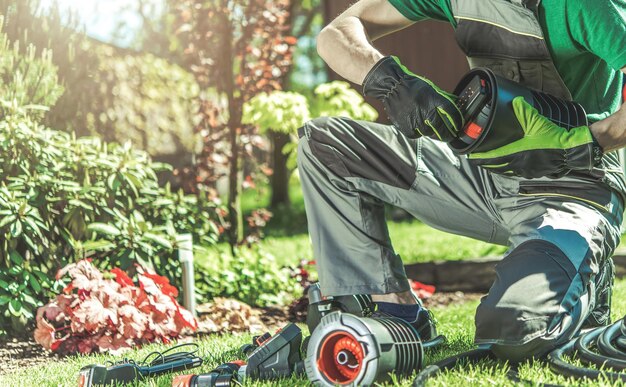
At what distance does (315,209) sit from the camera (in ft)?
9.66

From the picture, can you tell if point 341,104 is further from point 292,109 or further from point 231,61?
point 231,61

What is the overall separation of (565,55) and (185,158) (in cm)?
456

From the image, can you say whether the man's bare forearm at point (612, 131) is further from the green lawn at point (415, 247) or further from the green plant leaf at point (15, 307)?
the green lawn at point (415, 247)

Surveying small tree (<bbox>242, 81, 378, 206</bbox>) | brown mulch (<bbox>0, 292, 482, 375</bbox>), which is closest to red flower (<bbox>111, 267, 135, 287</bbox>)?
brown mulch (<bbox>0, 292, 482, 375</bbox>)

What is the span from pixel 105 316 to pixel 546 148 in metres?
1.99

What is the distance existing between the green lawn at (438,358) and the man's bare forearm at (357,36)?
105 cm

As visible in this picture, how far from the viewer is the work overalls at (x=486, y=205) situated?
2.48m

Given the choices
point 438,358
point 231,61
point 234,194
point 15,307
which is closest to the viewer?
point 438,358

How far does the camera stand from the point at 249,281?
485 centimetres

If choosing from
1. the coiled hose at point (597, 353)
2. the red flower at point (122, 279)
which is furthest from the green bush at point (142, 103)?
the coiled hose at point (597, 353)

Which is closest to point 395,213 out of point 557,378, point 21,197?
point 21,197

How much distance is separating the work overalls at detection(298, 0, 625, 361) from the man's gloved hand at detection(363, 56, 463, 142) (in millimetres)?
313

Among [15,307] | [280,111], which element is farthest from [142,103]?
[15,307]

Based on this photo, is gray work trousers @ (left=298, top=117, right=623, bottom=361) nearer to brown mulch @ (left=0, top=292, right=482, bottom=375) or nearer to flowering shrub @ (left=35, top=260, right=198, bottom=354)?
flowering shrub @ (left=35, top=260, right=198, bottom=354)
